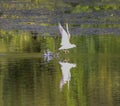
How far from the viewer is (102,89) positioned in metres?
14.6

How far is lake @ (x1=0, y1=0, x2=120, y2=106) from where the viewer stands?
13844mm

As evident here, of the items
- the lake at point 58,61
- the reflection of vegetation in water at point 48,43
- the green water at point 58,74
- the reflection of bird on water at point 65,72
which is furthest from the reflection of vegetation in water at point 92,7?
the reflection of bird on water at point 65,72

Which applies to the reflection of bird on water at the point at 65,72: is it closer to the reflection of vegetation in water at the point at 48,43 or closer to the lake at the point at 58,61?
the lake at the point at 58,61

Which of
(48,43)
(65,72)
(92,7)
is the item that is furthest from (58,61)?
(92,7)

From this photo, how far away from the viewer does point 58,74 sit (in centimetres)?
1677

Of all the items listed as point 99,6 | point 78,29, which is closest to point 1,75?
point 78,29

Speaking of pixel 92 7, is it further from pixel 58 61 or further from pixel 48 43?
pixel 58 61

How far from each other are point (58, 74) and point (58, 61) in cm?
272

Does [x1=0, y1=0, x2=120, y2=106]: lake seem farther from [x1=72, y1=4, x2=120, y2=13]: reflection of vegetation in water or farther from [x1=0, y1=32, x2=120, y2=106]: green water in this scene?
[x1=72, y1=4, x2=120, y2=13]: reflection of vegetation in water

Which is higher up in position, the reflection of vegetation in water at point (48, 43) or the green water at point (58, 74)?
the reflection of vegetation in water at point (48, 43)

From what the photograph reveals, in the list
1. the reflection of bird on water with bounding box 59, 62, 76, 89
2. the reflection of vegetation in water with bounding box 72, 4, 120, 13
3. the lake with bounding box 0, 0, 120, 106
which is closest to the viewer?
the lake with bounding box 0, 0, 120, 106

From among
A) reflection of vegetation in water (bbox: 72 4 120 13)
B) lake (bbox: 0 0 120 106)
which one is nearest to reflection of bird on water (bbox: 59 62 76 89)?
lake (bbox: 0 0 120 106)

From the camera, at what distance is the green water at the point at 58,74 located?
13.6 meters

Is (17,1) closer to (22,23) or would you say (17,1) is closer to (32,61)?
(22,23)
